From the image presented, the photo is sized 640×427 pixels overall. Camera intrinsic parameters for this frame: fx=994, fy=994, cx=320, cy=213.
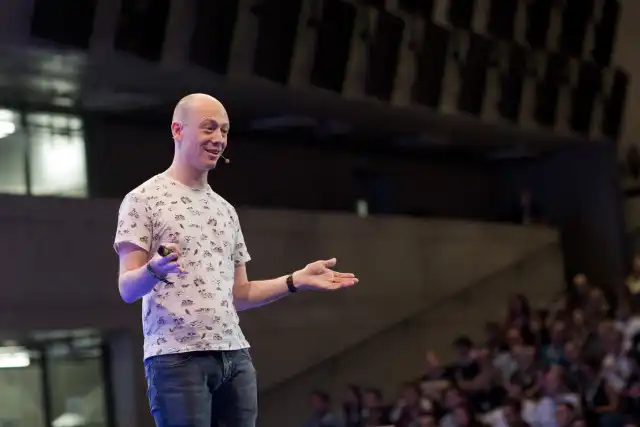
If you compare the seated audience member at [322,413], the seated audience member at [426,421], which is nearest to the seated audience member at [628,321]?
the seated audience member at [426,421]

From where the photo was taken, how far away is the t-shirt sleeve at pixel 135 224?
2191 millimetres

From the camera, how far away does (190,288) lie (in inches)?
87.7

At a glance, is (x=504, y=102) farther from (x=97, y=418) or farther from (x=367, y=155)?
(x=97, y=418)

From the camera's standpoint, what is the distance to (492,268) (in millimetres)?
13781

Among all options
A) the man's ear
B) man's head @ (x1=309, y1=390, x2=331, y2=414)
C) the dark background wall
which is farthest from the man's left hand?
the dark background wall

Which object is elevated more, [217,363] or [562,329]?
[217,363]

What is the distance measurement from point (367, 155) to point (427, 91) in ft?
8.72

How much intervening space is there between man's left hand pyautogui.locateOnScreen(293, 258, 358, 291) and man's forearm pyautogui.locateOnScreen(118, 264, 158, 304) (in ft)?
1.38

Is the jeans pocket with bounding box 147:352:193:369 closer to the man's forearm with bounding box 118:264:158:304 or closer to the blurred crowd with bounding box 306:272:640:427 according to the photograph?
the man's forearm with bounding box 118:264:158:304

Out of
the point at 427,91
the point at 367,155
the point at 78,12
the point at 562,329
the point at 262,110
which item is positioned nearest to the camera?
the point at 78,12

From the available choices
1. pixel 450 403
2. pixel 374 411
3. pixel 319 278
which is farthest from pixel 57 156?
pixel 319 278

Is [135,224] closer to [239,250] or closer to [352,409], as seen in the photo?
[239,250]

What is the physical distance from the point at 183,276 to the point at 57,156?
8.69 meters

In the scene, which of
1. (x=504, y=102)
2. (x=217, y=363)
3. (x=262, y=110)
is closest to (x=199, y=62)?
(x=262, y=110)
